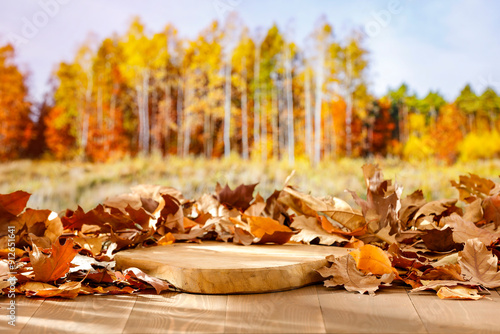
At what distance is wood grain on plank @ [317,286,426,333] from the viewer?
2.24ft

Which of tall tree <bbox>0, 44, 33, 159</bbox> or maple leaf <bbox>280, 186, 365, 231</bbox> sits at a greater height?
tall tree <bbox>0, 44, 33, 159</bbox>

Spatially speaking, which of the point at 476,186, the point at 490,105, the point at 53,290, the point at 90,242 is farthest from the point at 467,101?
the point at 53,290

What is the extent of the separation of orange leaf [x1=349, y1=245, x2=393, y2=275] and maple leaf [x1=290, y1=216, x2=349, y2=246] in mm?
200

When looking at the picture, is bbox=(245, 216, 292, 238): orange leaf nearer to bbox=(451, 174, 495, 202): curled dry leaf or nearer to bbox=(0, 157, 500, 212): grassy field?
bbox=(451, 174, 495, 202): curled dry leaf

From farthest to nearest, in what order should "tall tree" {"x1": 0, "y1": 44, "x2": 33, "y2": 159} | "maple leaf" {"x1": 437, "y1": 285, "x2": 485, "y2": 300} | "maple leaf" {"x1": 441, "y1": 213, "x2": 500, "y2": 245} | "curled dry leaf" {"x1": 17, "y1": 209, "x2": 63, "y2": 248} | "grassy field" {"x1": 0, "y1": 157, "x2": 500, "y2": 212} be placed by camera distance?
1. "tall tree" {"x1": 0, "y1": 44, "x2": 33, "y2": 159}
2. "grassy field" {"x1": 0, "y1": 157, "x2": 500, "y2": 212}
3. "curled dry leaf" {"x1": 17, "y1": 209, "x2": 63, "y2": 248}
4. "maple leaf" {"x1": 441, "y1": 213, "x2": 500, "y2": 245}
5. "maple leaf" {"x1": 437, "y1": 285, "x2": 485, "y2": 300}

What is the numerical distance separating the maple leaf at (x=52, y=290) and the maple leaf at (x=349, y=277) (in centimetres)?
41

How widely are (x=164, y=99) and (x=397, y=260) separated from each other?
9.20 ft

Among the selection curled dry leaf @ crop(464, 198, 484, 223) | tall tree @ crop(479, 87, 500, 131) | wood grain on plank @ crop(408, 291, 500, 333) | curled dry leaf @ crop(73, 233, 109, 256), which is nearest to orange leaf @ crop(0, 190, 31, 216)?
curled dry leaf @ crop(73, 233, 109, 256)

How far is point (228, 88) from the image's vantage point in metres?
3.56

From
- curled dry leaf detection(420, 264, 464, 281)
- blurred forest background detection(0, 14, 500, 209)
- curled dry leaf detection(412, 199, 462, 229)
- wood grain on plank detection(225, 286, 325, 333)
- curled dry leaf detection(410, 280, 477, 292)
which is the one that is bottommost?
wood grain on plank detection(225, 286, 325, 333)

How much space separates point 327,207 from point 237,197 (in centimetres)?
30

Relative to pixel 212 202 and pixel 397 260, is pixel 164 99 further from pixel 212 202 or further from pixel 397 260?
pixel 397 260

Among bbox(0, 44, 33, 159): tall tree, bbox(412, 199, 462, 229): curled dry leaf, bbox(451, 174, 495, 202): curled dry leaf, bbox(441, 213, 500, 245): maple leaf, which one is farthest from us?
bbox(0, 44, 33, 159): tall tree

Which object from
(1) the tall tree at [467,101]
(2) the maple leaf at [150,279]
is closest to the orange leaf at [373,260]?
(2) the maple leaf at [150,279]
